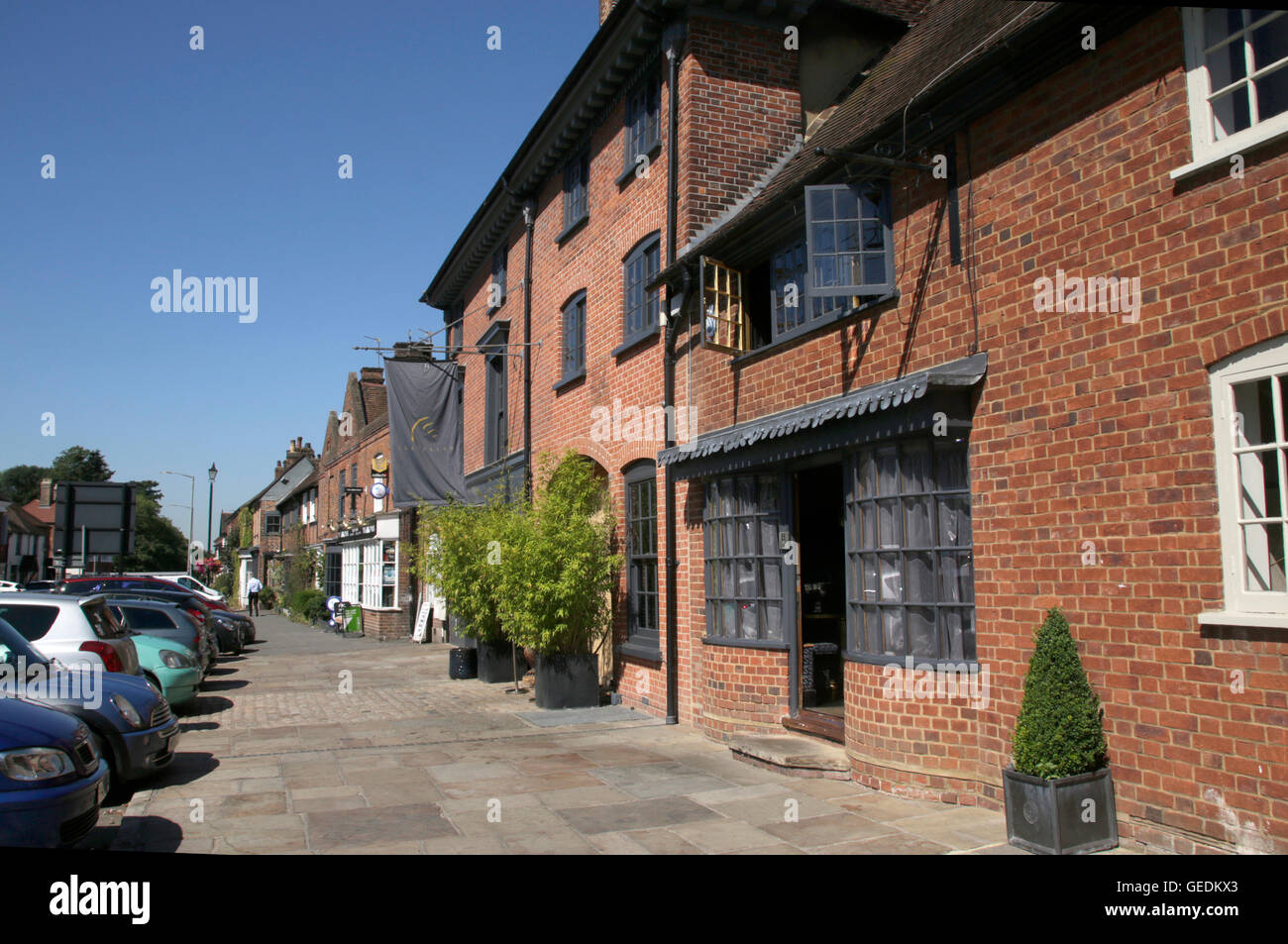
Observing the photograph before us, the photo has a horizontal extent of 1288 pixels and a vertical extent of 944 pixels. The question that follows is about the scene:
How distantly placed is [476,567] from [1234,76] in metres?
11.2

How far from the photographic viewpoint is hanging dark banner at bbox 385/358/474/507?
827 inches

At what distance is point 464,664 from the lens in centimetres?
1662

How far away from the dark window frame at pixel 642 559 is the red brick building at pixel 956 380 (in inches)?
2.5

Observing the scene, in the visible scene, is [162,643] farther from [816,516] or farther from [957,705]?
[957,705]

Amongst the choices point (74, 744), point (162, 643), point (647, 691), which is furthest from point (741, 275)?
point (162, 643)

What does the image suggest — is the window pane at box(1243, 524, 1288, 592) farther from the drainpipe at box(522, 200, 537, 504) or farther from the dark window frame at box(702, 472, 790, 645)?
the drainpipe at box(522, 200, 537, 504)

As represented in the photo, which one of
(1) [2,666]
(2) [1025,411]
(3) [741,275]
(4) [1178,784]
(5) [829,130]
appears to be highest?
(5) [829,130]

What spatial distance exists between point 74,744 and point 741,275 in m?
7.79

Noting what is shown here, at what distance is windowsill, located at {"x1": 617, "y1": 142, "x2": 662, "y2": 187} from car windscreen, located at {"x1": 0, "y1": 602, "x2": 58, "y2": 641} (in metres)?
8.70

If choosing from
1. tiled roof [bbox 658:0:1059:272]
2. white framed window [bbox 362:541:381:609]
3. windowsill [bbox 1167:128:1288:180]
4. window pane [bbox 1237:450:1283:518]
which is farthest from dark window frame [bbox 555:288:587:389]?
white framed window [bbox 362:541:381:609]

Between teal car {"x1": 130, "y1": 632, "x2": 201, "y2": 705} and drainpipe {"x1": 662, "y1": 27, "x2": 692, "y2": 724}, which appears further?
teal car {"x1": 130, "y1": 632, "x2": 201, "y2": 705}

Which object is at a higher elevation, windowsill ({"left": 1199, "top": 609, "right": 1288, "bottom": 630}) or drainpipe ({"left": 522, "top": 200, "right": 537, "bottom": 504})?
drainpipe ({"left": 522, "top": 200, "right": 537, "bottom": 504})

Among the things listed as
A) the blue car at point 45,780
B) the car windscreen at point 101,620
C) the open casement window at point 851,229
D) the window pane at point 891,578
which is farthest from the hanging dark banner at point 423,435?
the blue car at point 45,780
